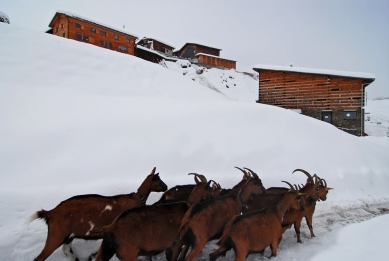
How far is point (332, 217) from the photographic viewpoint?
6426mm

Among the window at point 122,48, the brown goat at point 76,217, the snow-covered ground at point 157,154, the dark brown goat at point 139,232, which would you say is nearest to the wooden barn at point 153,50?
the window at point 122,48

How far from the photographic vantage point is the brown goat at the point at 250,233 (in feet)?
12.9

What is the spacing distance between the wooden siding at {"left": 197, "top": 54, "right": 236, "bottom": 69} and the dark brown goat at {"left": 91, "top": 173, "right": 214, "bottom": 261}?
152 ft

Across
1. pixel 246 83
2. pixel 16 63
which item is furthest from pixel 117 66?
pixel 246 83

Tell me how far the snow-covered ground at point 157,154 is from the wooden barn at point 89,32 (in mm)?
20499

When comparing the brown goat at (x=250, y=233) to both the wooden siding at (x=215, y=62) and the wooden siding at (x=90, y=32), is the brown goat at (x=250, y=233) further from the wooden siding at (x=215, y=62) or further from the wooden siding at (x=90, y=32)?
the wooden siding at (x=215, y=62)

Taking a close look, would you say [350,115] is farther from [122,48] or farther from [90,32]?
[90,32]

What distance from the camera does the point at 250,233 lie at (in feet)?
13.3

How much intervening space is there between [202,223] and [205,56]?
4763cm

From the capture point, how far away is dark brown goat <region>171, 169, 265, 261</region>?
3.92 meters

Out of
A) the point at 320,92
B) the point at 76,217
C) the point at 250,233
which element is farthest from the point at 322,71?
the point at 76,217

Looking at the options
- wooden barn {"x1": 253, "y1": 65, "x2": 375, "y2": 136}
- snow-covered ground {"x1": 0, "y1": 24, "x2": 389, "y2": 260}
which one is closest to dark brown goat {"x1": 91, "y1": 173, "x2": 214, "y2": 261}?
snow-covered ground {"x1": 0, "y1": 24, "x2": 389, "y2": 260}

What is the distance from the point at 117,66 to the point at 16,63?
730 centimetres

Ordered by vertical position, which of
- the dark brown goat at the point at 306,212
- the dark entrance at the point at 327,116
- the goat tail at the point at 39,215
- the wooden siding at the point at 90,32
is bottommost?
the dark brown goat at the point at 306,212
